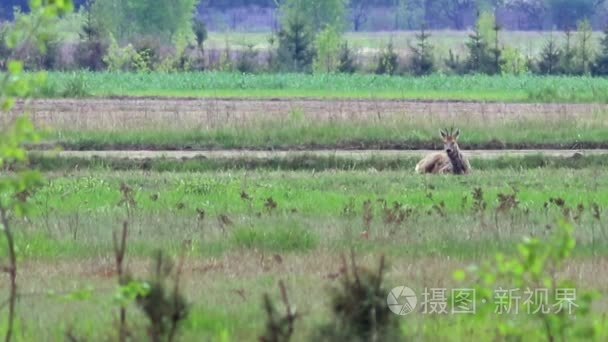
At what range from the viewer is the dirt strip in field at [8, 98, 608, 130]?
102 feet

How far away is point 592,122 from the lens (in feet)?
103

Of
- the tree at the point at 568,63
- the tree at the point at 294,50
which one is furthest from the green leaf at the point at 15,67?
the tree at the point at 294,50

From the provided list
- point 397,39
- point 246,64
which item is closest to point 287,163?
point 246,64

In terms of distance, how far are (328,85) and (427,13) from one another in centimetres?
10600

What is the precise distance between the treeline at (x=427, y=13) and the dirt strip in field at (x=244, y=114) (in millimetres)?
118233

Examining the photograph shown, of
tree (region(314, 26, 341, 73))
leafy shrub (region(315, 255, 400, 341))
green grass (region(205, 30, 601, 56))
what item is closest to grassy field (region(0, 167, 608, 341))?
leafy shrub (region(315, 255, 400, 341))

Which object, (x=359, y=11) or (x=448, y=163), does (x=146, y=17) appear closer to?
(x=359, y=11)

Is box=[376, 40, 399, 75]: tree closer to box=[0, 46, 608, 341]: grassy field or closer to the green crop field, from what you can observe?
the green crop field

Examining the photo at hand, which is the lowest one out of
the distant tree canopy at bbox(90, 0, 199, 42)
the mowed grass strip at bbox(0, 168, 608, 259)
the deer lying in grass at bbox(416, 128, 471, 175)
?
the distant tree canopy at bbox(90, 0, 199, 42)

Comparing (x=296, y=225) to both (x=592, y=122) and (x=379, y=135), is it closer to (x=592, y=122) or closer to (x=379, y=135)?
(x=379, y=135)

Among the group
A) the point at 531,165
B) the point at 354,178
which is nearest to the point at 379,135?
the point at 531,165

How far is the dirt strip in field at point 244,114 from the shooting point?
3109 cm

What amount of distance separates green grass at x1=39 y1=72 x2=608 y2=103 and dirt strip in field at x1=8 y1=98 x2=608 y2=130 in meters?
9.51

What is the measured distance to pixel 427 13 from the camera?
171m
